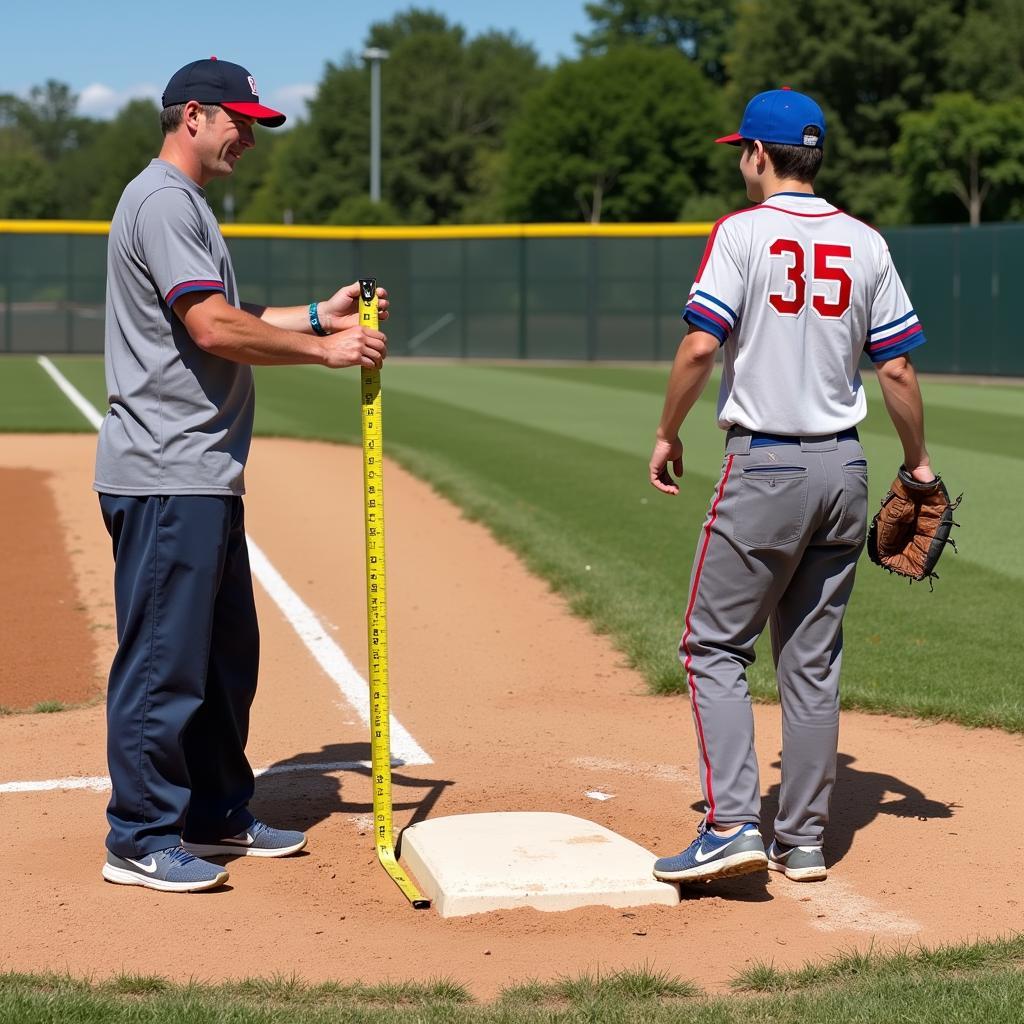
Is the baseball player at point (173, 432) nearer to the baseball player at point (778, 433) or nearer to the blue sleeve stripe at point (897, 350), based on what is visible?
the baseball player at point (778, 433)

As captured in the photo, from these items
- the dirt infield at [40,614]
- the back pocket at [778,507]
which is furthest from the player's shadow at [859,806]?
the dirt infield at [40,614]

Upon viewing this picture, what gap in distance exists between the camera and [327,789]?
5176 mm

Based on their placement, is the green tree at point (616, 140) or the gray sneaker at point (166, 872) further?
the green tree at point (616, 140)

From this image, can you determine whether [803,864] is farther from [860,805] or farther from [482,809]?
[482,809]

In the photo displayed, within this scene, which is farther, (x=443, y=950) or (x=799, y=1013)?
(x=443, y=950)

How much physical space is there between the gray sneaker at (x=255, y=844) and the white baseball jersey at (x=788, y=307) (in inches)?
70.6

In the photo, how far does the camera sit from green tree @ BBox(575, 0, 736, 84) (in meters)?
84.3

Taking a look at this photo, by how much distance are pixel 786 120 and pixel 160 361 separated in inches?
72.0

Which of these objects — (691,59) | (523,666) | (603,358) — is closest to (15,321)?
(603,358)

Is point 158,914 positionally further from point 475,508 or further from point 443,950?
point 475,508

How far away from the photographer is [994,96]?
5631cm

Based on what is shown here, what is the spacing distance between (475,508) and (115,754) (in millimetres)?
7497

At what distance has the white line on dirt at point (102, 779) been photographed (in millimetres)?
5094

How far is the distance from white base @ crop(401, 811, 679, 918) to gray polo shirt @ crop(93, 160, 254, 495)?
1.20 m
